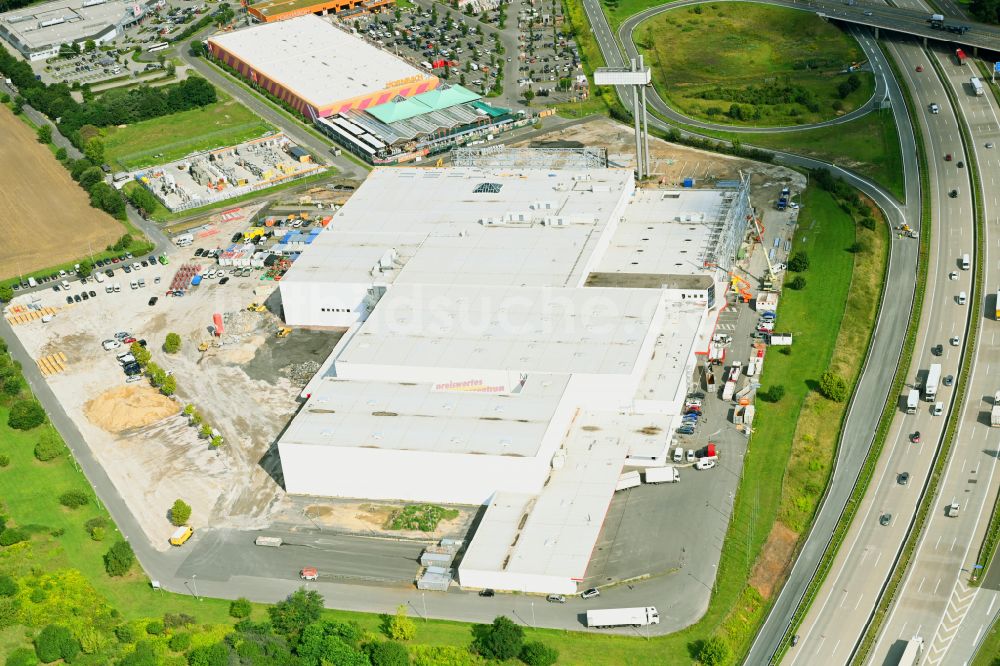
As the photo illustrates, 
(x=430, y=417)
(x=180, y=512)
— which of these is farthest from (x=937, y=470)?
(x=180, y=512)

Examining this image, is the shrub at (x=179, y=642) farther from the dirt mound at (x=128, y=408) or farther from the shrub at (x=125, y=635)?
the dirt mound at (x=128, y=408)

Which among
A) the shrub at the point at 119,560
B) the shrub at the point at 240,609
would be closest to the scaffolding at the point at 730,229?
the shrub at the point at 240,609

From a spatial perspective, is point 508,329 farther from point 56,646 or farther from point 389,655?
point 56,646

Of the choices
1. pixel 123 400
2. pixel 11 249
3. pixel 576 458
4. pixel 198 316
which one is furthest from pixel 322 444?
pixel 11 249

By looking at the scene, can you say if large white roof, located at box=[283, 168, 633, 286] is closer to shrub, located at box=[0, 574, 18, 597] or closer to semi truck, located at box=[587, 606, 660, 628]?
semi truck, located at box=[587, 606, 660, 628]

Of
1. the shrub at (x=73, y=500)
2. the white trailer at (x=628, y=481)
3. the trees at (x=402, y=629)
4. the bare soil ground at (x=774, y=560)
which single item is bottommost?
the shrub at (x=73, y=500)

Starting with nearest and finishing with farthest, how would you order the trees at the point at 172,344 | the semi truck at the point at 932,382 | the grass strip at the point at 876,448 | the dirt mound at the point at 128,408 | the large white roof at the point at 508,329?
the grass strip at the point at 876,448, the large white roof at the point at 508,329, the semi truck at the point at 932,382, the dirt mound at the point at 128,408, the trees at the point at 172,344

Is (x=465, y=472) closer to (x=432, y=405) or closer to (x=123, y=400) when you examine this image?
(x=432, y=405)
